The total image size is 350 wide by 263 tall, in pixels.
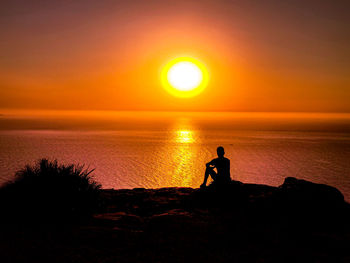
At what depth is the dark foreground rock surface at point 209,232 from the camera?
230 inches

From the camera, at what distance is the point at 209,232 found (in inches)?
278

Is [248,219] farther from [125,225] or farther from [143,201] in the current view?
[143,201]

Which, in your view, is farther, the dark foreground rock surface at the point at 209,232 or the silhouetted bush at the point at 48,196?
the silhouetted bush at the point at 48,196

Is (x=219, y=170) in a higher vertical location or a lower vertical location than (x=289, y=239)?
higher

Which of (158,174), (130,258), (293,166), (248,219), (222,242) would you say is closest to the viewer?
(130,258)

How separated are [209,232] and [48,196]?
4860mm

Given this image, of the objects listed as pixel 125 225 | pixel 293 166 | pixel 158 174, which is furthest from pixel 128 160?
pixel 125 225

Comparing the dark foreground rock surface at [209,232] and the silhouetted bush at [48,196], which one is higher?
the silhouetted bush at [48,196]

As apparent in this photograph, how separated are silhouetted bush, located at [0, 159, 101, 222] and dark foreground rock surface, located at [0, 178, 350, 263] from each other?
45 cm

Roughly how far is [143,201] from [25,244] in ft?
16.6

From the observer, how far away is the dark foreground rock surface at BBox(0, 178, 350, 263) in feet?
19.1

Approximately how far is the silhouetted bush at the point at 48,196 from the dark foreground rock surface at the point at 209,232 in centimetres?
45

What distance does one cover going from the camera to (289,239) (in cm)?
680

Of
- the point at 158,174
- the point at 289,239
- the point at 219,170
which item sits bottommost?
the point at 158,174
